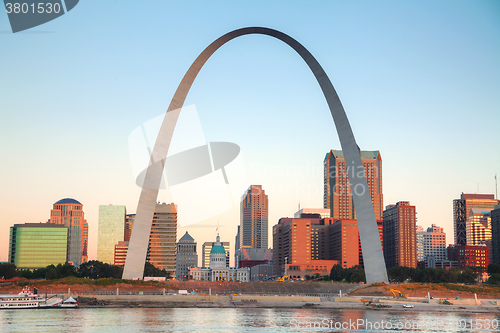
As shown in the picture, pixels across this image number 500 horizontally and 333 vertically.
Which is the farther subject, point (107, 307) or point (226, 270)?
point (226, 270)

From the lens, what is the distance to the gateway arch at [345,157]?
6053cm

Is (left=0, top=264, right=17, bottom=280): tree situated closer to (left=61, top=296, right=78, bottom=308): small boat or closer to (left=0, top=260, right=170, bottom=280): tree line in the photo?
(left=0, top=260, right=170, bottom=280): tree line

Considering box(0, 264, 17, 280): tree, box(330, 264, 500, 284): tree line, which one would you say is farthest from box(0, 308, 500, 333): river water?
box(0, 264, 17, 280): tree

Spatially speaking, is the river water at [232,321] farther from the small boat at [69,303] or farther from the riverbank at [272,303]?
the riverbank at [272,303]

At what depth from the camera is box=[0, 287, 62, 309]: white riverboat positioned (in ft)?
176

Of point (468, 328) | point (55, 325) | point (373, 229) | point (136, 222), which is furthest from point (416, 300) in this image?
point (55, 325)

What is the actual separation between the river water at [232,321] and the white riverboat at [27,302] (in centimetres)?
273

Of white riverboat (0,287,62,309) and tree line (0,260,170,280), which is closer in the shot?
white riverboat (0,287,62,309)

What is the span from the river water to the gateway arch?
9.98 meters

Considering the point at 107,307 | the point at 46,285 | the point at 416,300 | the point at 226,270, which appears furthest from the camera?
the point at 226,270

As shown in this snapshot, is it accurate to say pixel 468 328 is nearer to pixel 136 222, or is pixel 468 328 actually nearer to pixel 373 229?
pixel 373 229

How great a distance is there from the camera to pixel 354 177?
201 feet

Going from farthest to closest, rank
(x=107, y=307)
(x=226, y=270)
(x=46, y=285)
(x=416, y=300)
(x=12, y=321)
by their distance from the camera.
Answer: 1. (x=226, y=270)
2. (x=46, y=285)
3. (x=416, y=300)
4. (x=107, y=307)
5. (x=12, y=321)

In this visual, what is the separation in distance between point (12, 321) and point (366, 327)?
2671cm
